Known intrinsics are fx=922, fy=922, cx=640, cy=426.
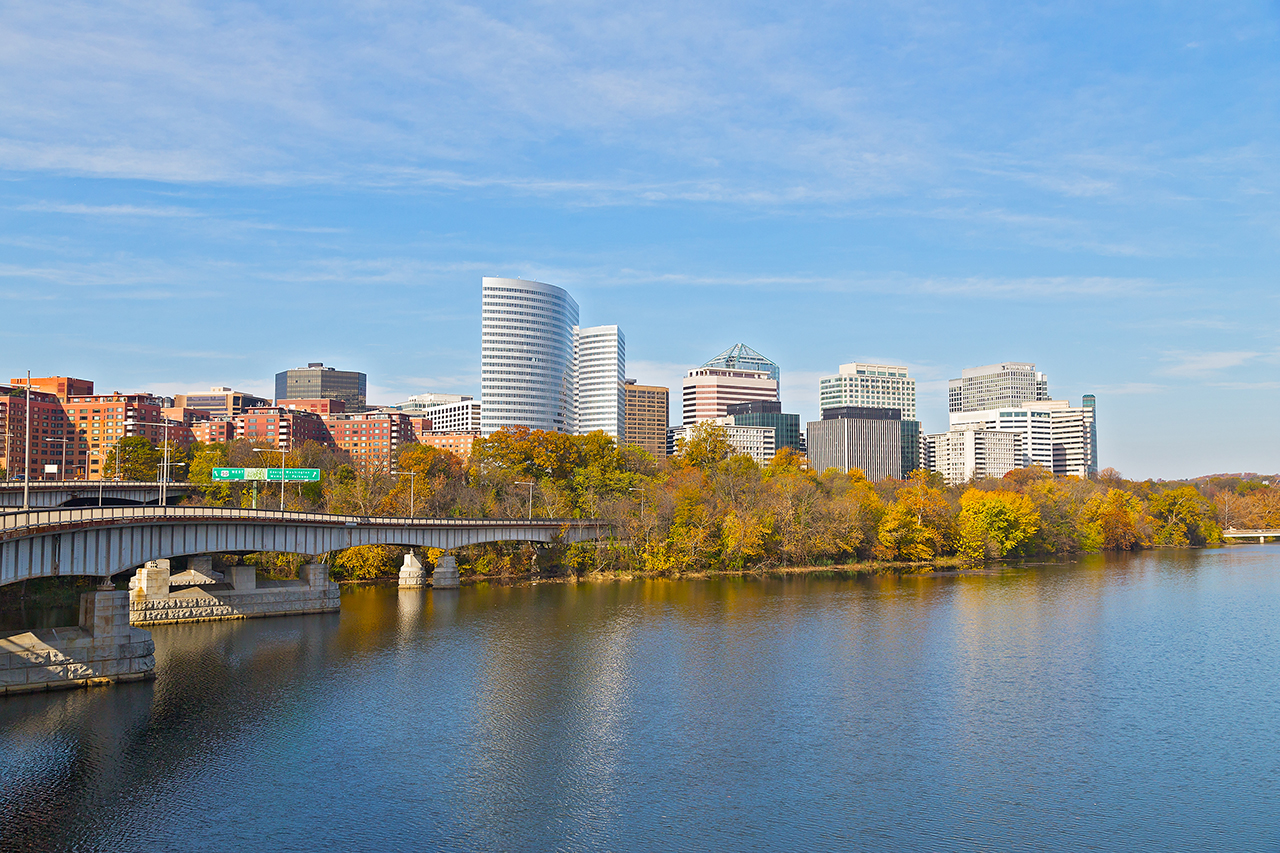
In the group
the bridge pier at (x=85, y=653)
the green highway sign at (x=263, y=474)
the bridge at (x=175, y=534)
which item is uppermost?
the green highway sign at (x=263, y=474)

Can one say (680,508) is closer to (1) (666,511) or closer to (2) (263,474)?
(1) (666,511)

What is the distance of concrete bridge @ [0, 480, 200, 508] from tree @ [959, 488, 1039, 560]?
104623mm

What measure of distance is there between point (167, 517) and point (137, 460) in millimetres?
107133

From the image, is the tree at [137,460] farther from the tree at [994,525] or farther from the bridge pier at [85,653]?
the tree at [994,525]

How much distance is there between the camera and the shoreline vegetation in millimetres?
116875

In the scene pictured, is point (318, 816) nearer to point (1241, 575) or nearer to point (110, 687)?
point (110, 687)

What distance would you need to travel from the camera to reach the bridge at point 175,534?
51219 mm

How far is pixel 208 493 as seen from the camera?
394ft

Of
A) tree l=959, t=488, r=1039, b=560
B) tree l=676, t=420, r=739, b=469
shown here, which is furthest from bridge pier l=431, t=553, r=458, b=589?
tree l=959, t=488, r=1039, b=560

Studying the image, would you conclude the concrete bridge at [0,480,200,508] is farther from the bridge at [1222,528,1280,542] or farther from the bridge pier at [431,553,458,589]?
the bridge at [1222,528,1280,542]

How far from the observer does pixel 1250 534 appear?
18600 cm

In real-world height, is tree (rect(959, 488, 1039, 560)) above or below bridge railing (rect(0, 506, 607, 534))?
below

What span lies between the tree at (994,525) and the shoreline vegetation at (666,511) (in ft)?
0.89

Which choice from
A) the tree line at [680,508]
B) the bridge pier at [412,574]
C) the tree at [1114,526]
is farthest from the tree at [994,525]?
the bridge pier at [412,574]
